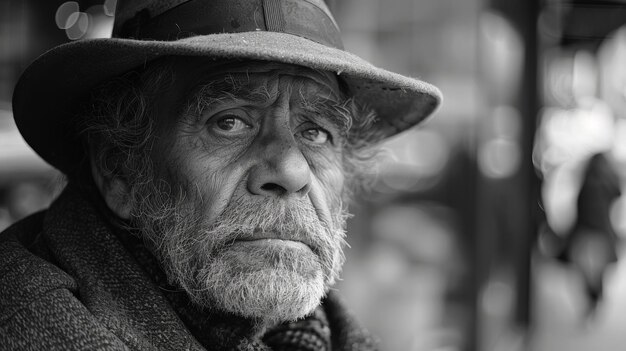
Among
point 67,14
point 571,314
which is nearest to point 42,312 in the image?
point 67,14

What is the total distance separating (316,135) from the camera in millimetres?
2057

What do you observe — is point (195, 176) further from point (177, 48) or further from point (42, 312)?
point (42, 312)

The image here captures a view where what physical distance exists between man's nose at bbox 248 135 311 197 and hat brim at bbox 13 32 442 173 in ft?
0.79

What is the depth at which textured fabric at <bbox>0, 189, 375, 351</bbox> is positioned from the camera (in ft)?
5.12

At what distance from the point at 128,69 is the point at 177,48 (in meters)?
0.35

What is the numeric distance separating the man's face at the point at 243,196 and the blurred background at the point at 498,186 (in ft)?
8.58

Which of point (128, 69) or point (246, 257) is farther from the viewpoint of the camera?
point (128, 69)

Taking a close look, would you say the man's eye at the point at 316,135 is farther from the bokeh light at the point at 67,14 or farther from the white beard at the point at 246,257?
the bokeh light at the point at 67,14

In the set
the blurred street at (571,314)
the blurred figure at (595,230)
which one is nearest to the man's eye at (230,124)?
the blurred figure at (595,230)

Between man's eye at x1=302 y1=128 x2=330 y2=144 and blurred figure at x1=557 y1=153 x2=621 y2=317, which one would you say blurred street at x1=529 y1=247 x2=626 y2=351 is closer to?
blurred figure at x1=557 y1=153 x2=621 y2=317

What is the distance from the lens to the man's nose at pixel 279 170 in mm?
1809

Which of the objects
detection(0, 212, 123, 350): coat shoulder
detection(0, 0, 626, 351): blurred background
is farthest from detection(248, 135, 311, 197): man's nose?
detection(0, 0, 626, 351): blurred background

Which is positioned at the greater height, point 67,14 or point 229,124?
point 67,14

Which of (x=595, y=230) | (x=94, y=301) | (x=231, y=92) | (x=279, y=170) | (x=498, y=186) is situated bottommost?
(x=595, y=230)
